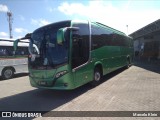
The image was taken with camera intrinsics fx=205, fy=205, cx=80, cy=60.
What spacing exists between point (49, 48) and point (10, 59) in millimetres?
7753

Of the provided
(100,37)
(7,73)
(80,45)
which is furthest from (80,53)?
(7,73)

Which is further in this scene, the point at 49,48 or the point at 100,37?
the point at 100,37

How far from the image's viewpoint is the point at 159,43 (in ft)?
109

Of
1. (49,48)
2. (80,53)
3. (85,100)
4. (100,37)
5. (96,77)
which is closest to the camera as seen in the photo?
(85,100)

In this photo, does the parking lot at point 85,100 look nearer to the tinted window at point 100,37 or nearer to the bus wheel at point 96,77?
the bus wheel at point 96,77

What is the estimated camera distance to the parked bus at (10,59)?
14.5 meters

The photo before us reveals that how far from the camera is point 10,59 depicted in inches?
A: 591

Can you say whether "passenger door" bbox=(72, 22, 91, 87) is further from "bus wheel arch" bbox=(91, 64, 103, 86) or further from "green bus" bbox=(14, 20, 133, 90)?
"bus wheel arch" bbox=(91, 64, 103, 86)

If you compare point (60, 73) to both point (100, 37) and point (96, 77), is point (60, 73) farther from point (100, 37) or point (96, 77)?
point (100, 37)

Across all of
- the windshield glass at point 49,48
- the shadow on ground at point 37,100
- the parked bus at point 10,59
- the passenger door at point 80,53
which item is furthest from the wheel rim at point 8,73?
the passenger door at point 80,53

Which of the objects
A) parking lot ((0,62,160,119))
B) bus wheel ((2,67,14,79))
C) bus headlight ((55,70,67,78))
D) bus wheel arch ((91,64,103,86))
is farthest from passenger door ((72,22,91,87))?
bus wheel ((2,67,14,79))

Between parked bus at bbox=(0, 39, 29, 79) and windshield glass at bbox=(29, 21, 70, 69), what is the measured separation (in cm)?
637

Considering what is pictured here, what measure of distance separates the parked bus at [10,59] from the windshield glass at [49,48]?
637cm

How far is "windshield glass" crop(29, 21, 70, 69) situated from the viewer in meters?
8.00
